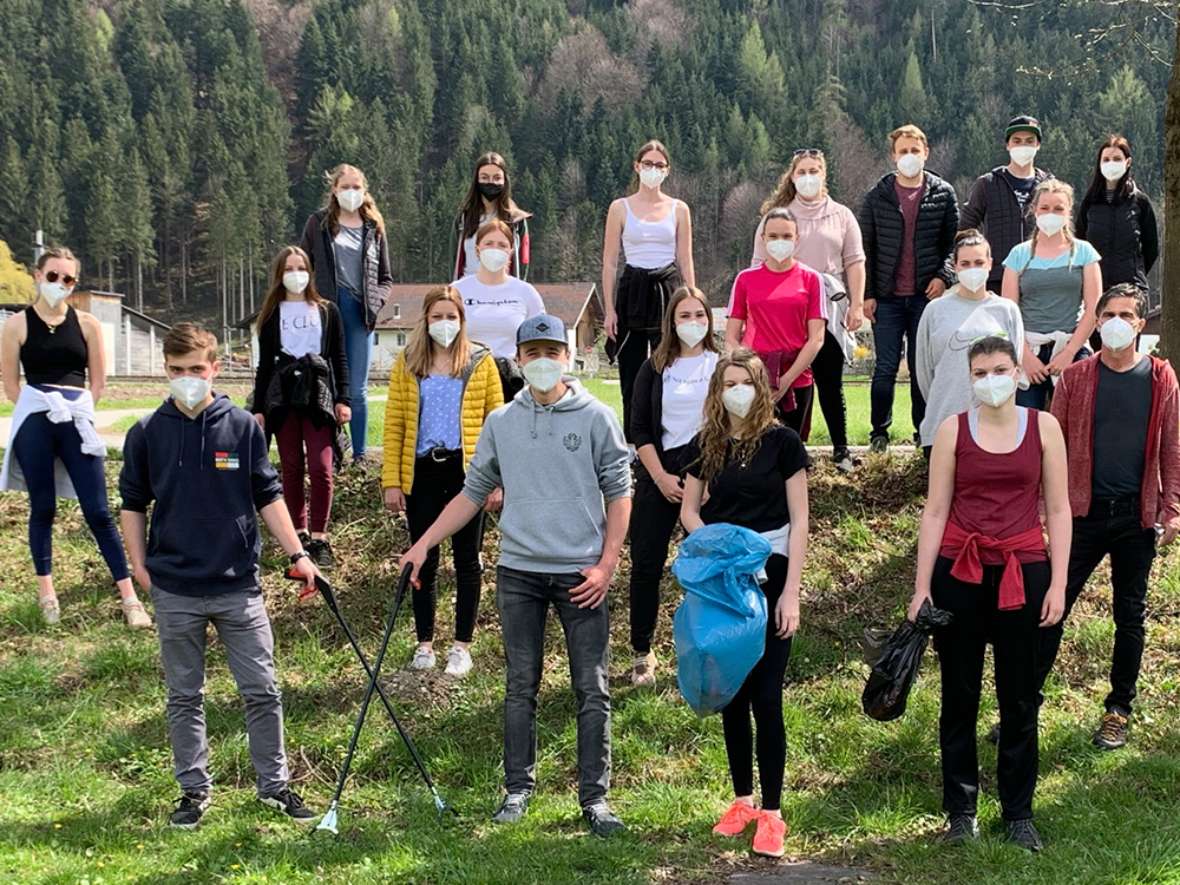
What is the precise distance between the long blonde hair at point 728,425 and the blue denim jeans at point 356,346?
3.93m

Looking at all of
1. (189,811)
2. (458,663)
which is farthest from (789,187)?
(189,811)

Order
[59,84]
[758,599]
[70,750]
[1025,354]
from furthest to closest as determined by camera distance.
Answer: [59,84] → [1025,354] → [70,750] → [758,599]

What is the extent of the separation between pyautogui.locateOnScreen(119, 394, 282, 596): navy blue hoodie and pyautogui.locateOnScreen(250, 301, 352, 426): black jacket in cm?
214

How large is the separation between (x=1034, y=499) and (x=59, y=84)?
12279 cm

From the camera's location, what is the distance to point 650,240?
745 centimetres

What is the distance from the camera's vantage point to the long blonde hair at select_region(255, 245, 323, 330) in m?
7.21

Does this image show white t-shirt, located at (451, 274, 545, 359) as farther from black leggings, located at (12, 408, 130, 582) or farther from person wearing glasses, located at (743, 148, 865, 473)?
black leggings, located at (12, 408, 130, 582)

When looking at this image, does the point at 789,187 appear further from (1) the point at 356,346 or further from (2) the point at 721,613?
(2) the point at 721,613

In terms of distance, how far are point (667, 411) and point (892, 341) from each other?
2882 mm

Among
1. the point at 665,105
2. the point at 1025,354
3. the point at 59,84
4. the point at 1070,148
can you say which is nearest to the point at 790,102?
the point at 665,105

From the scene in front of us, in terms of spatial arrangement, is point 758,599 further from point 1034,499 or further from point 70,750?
point 70,750

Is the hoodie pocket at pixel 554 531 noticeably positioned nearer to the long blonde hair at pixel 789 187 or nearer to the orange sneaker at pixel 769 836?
the orange sneaker at pixel 769 836

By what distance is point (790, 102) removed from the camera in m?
122

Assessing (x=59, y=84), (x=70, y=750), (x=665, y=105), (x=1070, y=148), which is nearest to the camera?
(x=70, y=750)
